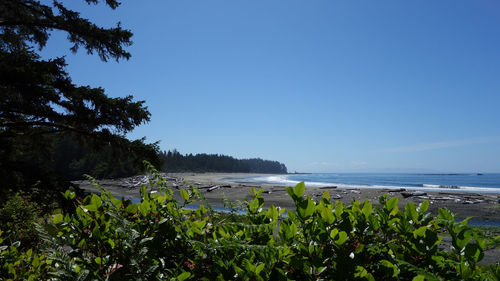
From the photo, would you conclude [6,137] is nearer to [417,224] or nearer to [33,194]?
[33,194]

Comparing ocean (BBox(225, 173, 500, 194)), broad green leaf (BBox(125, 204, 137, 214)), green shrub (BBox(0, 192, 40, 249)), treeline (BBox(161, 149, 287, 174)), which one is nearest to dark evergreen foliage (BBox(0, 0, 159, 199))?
green shrub (BBox(0, 192, 40, 249))

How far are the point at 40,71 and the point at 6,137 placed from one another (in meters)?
2.04

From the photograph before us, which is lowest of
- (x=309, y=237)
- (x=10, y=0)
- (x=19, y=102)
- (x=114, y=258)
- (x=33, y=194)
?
(x=33, y=194)

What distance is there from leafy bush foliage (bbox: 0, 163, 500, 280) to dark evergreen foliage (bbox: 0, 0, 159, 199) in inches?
269

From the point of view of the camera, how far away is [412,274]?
117cm

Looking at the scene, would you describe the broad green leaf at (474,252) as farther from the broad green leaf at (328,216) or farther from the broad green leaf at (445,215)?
the broad green leaf at (328,216)

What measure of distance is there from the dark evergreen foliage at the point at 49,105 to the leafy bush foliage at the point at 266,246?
683 centimetres

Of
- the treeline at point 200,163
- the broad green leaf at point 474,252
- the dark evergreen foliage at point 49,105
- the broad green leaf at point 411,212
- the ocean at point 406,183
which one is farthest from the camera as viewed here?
the treeline at point 200,163

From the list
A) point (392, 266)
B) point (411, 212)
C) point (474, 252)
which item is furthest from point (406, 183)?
point (392, 266)

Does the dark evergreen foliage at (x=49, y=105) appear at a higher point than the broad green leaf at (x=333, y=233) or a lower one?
higher

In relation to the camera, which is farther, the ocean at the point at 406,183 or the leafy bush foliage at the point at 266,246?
the ocean at the point at 406,183

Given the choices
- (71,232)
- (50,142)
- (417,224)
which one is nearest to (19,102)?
(50,142)

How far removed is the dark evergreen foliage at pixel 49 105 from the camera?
6.76 metres

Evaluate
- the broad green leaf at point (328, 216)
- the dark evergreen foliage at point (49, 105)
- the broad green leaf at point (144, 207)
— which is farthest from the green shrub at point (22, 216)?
the broad green leaf at point (328, 216)
